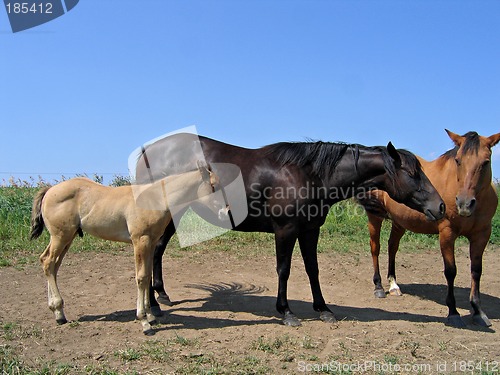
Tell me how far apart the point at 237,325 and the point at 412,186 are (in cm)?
255

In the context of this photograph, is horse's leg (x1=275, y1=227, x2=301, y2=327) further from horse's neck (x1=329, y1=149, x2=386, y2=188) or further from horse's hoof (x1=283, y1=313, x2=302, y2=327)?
horse's neck (x1=329, y1=149, x2=386, y2=188)

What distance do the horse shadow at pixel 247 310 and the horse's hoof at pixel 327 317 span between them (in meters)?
0.14

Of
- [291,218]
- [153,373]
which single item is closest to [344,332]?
[291,218]

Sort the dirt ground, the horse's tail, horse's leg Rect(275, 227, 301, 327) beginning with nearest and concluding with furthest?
the dirt ground
the horse's tail
horse's leg Rect(275, 227, 301, 327)

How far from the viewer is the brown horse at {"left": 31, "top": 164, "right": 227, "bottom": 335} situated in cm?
481

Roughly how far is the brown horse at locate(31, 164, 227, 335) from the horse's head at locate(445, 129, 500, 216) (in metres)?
2.65

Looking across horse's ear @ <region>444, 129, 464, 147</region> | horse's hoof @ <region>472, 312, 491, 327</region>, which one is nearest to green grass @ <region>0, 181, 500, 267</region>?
horse's hoof @ <region>472, 312, 491, 327</region>

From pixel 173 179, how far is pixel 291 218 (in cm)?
145

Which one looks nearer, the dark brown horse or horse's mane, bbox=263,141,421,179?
the dark brown horse

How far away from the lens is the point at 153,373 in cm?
368

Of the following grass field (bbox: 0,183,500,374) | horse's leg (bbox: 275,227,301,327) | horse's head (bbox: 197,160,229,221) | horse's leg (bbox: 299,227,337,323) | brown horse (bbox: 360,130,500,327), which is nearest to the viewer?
grass field (bbox: 0,183,500,374)

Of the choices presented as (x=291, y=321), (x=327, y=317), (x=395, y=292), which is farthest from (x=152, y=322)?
(x=395, y=292)

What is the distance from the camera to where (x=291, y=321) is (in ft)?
17.1

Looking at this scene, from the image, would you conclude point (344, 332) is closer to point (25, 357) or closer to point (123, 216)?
point (123, 216)
